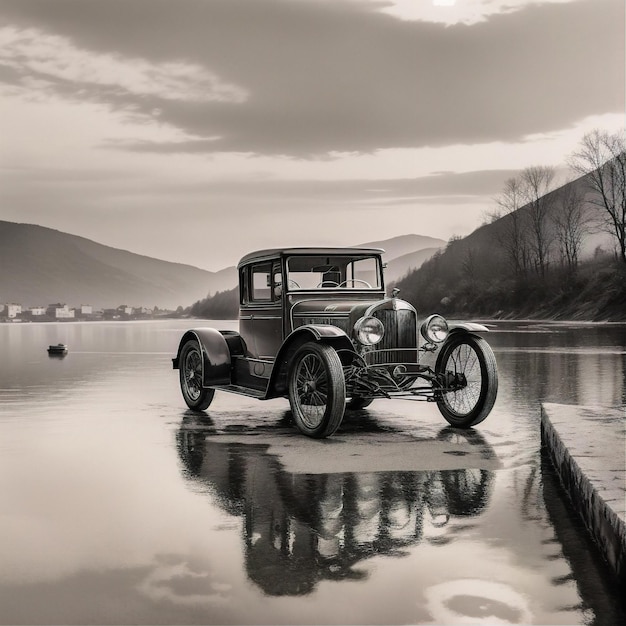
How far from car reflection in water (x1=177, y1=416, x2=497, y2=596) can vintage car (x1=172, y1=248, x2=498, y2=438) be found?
110cm

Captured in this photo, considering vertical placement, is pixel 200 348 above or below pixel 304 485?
above

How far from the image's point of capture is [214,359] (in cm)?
1059

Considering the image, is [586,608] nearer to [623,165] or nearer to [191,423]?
[191,423]

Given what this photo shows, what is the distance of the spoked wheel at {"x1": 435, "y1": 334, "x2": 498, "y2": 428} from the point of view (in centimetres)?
897

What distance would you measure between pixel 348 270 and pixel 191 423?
9.11 feet

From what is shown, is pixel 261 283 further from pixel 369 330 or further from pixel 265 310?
pixel 369 330

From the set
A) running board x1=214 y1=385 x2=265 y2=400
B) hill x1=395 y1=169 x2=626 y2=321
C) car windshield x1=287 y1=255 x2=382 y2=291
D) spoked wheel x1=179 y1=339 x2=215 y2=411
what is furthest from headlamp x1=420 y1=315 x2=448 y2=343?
hill x1=395 y1=169 x2=626 y2=321

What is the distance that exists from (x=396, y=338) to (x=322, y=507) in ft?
13.4

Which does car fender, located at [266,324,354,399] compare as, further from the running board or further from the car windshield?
the car windshield

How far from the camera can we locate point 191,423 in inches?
387

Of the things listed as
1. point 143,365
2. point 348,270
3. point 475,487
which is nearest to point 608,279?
point 143,365

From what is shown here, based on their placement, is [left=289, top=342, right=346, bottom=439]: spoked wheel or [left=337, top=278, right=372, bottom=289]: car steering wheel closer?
[left=289, top=342, right=346, bottom=439]: spoked wheel

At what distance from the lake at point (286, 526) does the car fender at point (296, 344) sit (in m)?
0.52

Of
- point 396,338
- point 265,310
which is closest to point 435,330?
point 396,338
